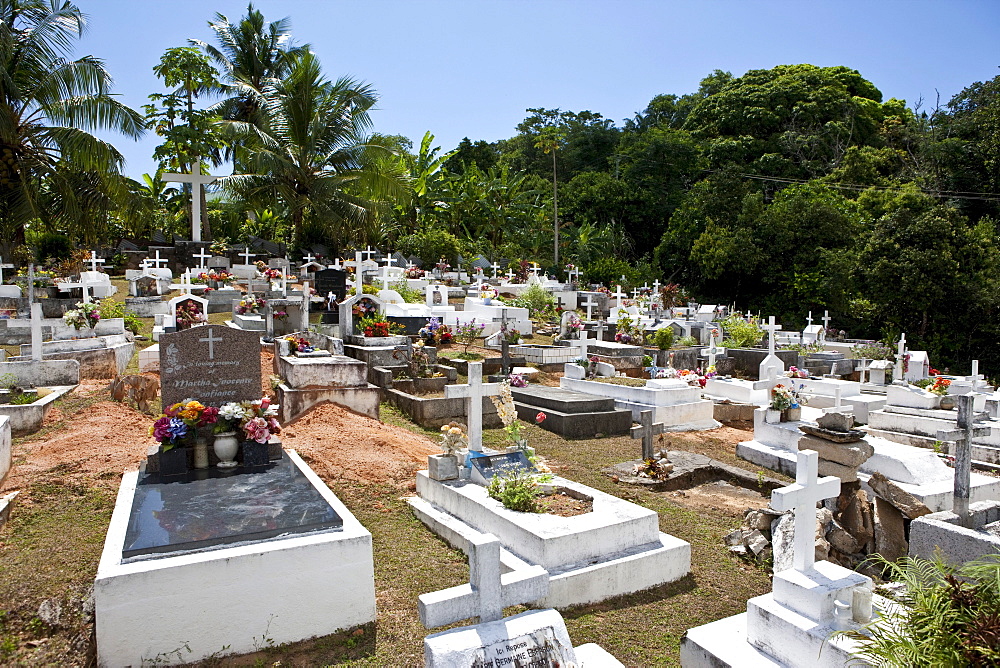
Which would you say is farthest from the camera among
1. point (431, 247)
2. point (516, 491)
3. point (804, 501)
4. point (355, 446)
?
point (431, 247)

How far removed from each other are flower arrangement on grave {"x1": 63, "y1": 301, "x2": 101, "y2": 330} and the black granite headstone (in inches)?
340

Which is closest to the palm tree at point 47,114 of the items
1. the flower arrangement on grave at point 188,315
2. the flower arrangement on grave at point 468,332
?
the flower arrangement on grave at point 188,315

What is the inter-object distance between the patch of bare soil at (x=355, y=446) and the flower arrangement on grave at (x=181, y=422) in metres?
1.33

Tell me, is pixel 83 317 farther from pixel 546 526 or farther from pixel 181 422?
pixel 546 526

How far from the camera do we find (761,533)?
5977 millimetres

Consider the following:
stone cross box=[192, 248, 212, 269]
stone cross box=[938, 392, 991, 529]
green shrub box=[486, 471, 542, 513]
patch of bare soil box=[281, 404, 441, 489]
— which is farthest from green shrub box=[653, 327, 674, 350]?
stone cross box=[192, 248, 212, 269]

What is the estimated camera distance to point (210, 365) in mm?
6445

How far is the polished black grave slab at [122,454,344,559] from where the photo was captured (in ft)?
14.1

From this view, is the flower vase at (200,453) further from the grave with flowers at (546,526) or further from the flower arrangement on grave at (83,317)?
the flower arrangement on grave at (83,317)

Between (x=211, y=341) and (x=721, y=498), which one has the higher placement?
(x=211, y=341)

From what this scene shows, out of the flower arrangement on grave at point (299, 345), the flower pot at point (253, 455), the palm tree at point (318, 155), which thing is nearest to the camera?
the flower pot at point (253, 455)

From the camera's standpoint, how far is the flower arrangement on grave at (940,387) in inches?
460

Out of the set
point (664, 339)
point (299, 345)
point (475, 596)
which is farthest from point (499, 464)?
point (664, 339)

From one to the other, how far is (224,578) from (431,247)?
24.6 meters
